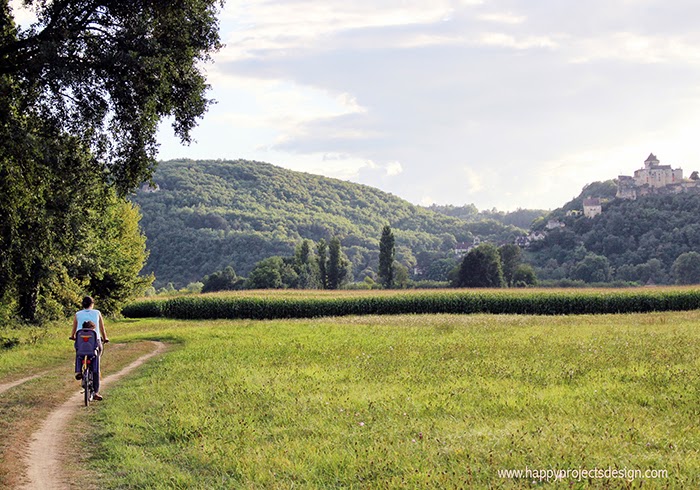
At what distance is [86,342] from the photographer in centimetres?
1493

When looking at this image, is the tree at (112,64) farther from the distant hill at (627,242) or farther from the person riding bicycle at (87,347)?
the distant hill at (627,242)

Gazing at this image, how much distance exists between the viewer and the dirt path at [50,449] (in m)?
9.16

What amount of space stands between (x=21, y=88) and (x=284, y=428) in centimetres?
1230

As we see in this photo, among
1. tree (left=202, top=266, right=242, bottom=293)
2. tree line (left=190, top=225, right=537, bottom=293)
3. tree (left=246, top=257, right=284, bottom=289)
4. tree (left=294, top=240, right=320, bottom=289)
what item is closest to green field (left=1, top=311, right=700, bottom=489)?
tree line (left=190, top=225, right=537, bottom=293)

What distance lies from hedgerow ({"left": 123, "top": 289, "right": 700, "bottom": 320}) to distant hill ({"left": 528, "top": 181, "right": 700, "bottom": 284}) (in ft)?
234

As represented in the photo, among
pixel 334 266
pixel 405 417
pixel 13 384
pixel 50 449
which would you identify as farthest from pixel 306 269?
pixel 50 449

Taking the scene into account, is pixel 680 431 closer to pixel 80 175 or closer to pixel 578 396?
pixel 578 396

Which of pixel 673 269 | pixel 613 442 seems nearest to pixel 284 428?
pixel 613 442

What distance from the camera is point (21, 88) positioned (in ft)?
57.9

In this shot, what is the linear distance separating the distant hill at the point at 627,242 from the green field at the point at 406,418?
11071cm

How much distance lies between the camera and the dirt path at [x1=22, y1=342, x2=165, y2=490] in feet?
30.0

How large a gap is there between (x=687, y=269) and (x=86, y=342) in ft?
374

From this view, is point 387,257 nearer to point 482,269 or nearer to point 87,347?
point 482,269

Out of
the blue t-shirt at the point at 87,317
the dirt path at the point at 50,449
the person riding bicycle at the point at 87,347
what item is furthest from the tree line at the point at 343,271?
the dirt path at the point at 50,449
